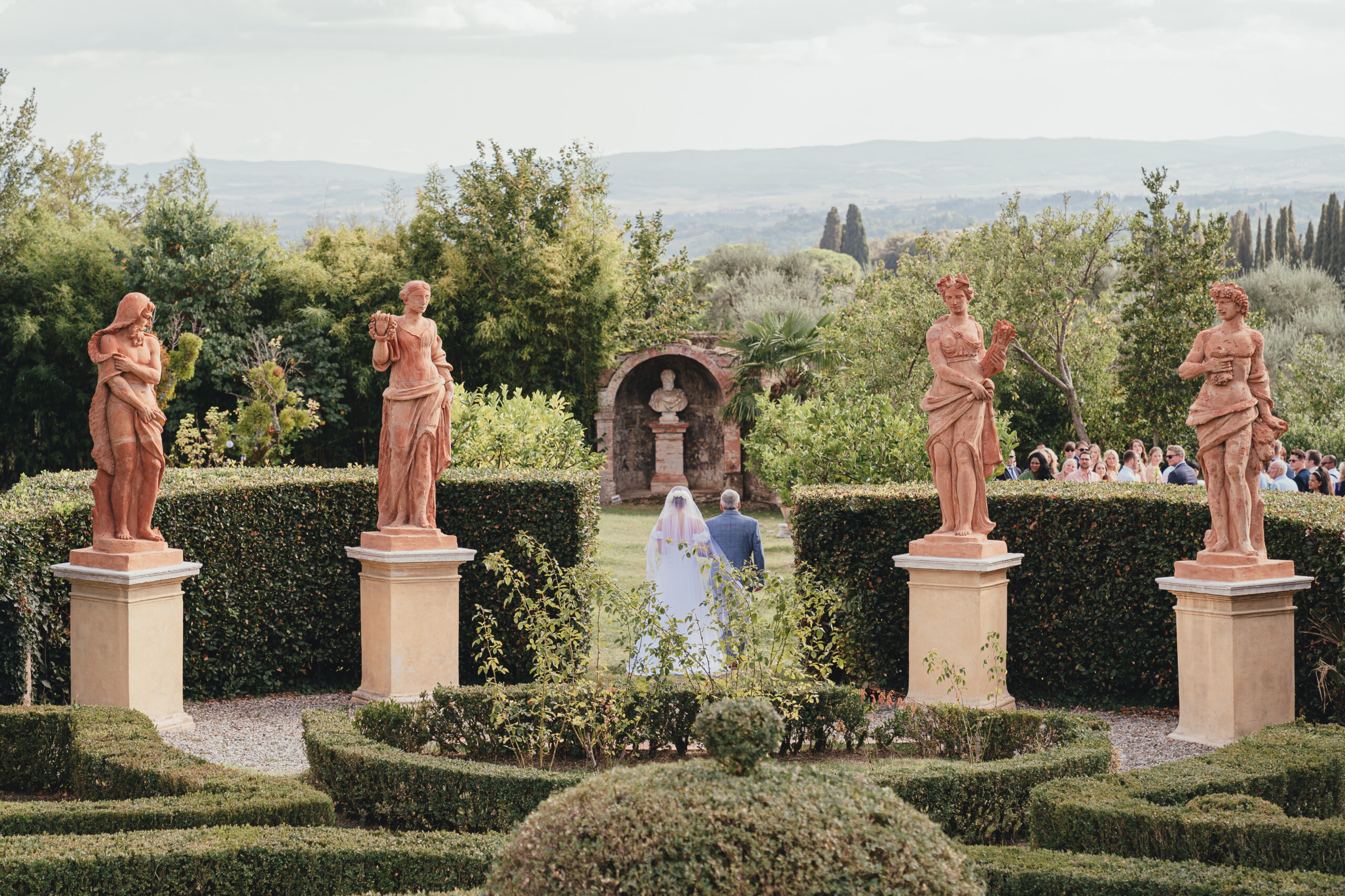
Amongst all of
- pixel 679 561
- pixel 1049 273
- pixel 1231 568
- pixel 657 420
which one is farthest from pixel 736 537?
pixel 657 420

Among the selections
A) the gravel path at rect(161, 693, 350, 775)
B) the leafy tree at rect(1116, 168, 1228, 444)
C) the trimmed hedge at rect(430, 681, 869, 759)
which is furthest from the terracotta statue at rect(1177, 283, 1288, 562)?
the leafy tree at rect(1116, 168, 1228, 444)

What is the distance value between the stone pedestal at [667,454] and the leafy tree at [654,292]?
6.04 ft

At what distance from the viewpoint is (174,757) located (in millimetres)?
5992

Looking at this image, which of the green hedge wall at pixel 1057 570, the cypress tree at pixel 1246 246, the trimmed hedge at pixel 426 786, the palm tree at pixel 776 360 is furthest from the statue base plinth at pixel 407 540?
the cypress tree at pixel 1246 246

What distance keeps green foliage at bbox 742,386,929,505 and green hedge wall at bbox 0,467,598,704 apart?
11.1 ft

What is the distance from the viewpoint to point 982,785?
18.4ft

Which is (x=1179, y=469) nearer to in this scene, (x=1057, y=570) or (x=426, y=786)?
(x=1057, y=570)

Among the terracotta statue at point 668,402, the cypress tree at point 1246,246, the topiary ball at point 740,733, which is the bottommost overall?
the topiary ball at point 740,733

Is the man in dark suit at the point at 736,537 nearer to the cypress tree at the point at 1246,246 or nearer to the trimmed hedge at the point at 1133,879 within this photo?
the trimmed hedge at the point at 1133,879

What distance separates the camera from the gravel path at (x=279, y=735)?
7551mm

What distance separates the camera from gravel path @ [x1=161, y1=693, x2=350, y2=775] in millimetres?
7531

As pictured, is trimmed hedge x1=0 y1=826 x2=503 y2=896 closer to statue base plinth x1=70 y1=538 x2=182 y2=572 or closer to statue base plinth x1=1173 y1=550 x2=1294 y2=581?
statue base plinth x1=70 y1=538 x2=182 y2=572

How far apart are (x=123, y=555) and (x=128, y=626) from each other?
17.9 inches

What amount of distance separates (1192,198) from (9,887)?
19355 centimetres
